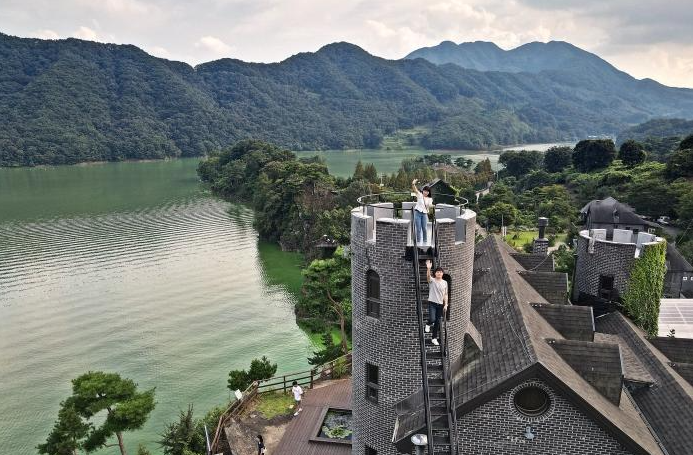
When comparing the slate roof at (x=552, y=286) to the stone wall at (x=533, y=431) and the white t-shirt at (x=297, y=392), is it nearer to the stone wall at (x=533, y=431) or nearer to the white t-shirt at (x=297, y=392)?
the stone wall at (x=533, y=431)

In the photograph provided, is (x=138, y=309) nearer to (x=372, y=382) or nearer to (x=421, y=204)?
(x=372, y=382)

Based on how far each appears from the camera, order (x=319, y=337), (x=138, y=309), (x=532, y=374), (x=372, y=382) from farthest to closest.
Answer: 1. (x=138, y=309)
2. (x=319, y=337)
3. (x=372, y=382)
4. (x=532, y=374)

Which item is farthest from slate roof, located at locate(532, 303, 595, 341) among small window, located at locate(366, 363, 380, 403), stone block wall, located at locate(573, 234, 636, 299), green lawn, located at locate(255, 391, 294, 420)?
green lawn, located at locate(255, 391, 294, 420)

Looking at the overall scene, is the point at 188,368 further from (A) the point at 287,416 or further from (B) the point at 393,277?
Result: (B) the point at 393,277

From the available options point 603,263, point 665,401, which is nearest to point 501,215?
point 603,263

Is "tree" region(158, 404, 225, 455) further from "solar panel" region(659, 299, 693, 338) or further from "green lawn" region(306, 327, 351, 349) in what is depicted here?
"solar panel" region(659, 299, 693, 338)

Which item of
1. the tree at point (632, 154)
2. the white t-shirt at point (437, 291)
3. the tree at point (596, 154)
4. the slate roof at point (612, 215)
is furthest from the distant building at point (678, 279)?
the tree at point (596, 154)
